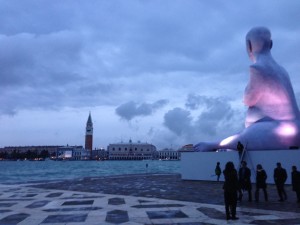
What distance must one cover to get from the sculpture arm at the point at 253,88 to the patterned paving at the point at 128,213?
37.2 ft

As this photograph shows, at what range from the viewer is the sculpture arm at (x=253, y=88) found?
2070 centimetres

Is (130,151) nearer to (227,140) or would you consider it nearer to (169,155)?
(169,155)

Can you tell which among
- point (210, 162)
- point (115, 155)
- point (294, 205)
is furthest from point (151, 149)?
point (294, 205)

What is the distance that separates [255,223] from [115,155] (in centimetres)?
15599

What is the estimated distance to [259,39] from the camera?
70.4 feet

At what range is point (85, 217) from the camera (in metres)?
8.84

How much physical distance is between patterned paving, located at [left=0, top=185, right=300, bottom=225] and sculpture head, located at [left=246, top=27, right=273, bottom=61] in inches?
532

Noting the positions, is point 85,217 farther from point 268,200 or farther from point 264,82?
point 264,82

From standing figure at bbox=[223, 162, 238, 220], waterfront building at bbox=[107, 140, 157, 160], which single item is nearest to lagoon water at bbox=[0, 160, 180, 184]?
standing figure at bbox=[223, 162, 238, 220]

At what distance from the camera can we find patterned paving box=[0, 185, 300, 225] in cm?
820

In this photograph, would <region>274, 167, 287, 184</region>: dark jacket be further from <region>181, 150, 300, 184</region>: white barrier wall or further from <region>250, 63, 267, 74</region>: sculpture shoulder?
<region>250, 63, 267, 74</region>: sculpture shoulder

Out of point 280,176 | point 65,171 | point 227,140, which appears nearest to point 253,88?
point 227,140

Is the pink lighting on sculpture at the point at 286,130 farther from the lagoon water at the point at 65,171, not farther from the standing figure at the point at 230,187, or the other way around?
the lagoon water at the point at 65,171

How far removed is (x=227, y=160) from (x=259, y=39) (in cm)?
791
